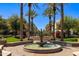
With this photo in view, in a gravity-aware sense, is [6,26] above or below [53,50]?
above

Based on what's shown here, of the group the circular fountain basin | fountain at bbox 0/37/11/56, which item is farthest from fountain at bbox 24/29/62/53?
fountain at bbox 0/37/11/56

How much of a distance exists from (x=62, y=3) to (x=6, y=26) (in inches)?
45.1

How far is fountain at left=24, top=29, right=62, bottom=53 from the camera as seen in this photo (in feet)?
21.2

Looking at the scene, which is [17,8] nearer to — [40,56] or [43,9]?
[43,9]

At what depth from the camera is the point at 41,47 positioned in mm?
6598

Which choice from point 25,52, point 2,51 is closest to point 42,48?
point 25,52

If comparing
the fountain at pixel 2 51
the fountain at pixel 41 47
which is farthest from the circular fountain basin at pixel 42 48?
the fountain at pixel 2 51

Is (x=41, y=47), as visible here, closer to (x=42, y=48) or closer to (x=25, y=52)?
(x=42, y=48)

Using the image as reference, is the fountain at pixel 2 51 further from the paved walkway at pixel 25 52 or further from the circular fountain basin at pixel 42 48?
the circular fountain basin at pixel 42 48

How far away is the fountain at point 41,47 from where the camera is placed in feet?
21.2

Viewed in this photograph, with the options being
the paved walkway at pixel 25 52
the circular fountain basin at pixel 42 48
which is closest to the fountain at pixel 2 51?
the paved walkway at pixel 25 52

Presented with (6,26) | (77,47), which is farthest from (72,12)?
(6,26)

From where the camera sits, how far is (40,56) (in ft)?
21.0

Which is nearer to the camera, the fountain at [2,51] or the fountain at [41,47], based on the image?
the fountain at [2,51]
